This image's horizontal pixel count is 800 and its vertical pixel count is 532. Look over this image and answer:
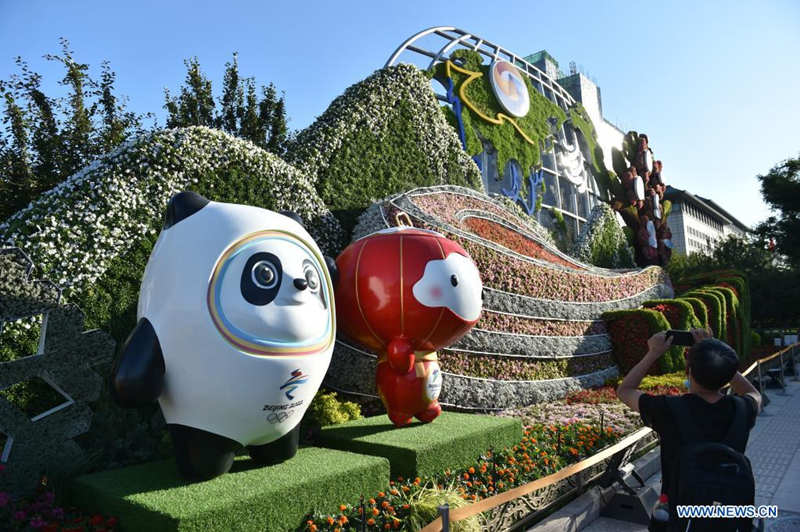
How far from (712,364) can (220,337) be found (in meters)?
2.89

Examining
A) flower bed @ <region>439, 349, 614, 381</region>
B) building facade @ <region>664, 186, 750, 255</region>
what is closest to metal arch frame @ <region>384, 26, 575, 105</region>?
flower bed @ <region>439, 349, 614, 381</region>

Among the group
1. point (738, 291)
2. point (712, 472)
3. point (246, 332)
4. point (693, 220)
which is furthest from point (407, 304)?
point (693, 220)

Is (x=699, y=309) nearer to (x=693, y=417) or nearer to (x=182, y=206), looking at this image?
(x=693, y=417)

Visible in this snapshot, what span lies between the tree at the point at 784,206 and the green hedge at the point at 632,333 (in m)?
22.8

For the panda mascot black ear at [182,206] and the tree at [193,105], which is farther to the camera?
the tree at [193,105]

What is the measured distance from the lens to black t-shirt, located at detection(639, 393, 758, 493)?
2400mm

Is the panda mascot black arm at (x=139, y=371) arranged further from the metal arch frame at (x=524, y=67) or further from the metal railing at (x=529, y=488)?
the metal arch frame at (x=524, y=67)

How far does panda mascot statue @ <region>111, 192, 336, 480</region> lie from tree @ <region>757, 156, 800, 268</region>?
33.0 meters

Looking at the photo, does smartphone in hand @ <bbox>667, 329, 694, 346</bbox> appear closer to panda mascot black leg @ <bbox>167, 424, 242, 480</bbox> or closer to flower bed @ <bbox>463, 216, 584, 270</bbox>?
panda mascot black leg @ <bbox>167, 424, 242, 480</bbox>

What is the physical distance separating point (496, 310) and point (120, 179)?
587cm

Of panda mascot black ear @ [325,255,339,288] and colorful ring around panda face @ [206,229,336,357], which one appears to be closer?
colorful ring around panda face @ [206,229,336,357]

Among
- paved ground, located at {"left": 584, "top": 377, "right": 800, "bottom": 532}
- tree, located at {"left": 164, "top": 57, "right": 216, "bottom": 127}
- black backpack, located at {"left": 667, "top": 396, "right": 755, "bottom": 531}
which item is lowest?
paved ground, located at {"left": 584, "top": 377, "right": 800, "bottom": 532}

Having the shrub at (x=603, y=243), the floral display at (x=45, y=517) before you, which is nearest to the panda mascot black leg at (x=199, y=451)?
the floral display at (x=45, y=517)

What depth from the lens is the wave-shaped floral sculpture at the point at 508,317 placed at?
8180 mm
